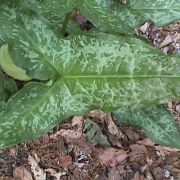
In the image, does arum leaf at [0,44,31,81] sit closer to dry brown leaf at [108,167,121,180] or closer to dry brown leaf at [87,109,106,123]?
dry brown leaf at [87,109,106,123]

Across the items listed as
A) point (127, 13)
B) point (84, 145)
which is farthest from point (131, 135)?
point (127, 13)

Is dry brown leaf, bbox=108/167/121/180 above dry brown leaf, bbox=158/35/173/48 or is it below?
below

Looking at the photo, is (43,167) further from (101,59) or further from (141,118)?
(101,59)

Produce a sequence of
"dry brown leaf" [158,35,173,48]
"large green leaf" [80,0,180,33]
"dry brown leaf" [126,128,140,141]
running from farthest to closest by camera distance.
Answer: "dry brown leaf" [158,35,173,48], "dry brown leaf" [126,128,140,141], "large green leaf" [80,0,180,33]

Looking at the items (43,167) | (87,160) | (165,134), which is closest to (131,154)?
(87,160)

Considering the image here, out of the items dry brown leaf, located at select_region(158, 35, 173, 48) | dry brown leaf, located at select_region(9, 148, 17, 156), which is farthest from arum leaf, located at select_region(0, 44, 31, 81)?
dry brown leaf, located at select_region(158, 35, 173, 48)

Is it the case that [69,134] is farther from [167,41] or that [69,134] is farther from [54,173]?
[167,41]

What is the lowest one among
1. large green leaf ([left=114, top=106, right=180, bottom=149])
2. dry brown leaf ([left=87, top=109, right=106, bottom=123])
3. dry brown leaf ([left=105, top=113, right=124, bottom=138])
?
dry brown leaf ([left=105, top=113, right=124, bottom=138])
